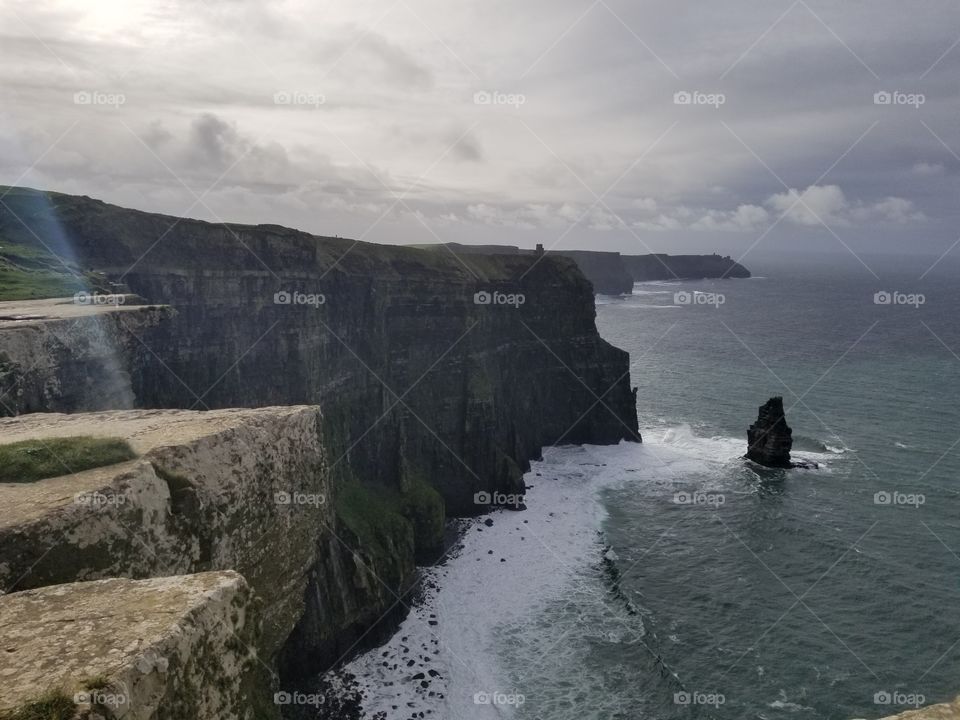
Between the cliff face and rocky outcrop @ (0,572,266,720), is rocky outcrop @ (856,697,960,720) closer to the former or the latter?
rocky outcrop @ (0,572,266,720)

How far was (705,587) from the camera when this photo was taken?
3766cm

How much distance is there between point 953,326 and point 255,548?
173292mm

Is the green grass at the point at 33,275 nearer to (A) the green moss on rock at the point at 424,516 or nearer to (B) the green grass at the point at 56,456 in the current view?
(B) the green grass at the point at 56,456

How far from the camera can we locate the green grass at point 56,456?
9.38 m

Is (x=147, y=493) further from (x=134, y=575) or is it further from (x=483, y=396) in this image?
(x=483, y=396)

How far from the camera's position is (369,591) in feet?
113

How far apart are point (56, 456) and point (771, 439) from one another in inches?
2331

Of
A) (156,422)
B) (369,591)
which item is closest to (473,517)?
(369,591)

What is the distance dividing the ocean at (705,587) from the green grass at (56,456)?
79.6 ft

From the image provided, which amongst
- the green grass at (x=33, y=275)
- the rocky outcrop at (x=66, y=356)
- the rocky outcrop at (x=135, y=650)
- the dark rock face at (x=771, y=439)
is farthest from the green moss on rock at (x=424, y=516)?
the rocky outcrop at (x=135, y=650)

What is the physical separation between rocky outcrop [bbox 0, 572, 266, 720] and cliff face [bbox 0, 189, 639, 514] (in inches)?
435

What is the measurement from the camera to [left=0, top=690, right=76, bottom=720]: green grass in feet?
16.2

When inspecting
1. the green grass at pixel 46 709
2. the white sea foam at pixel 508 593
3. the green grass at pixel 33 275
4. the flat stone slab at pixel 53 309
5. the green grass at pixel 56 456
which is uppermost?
the green grass at pixel 33 275

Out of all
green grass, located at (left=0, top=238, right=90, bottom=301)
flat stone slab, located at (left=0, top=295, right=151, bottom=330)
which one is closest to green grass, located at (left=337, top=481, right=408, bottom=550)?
green grass, located at (left=0, top=238, right=90, bottom=301)
